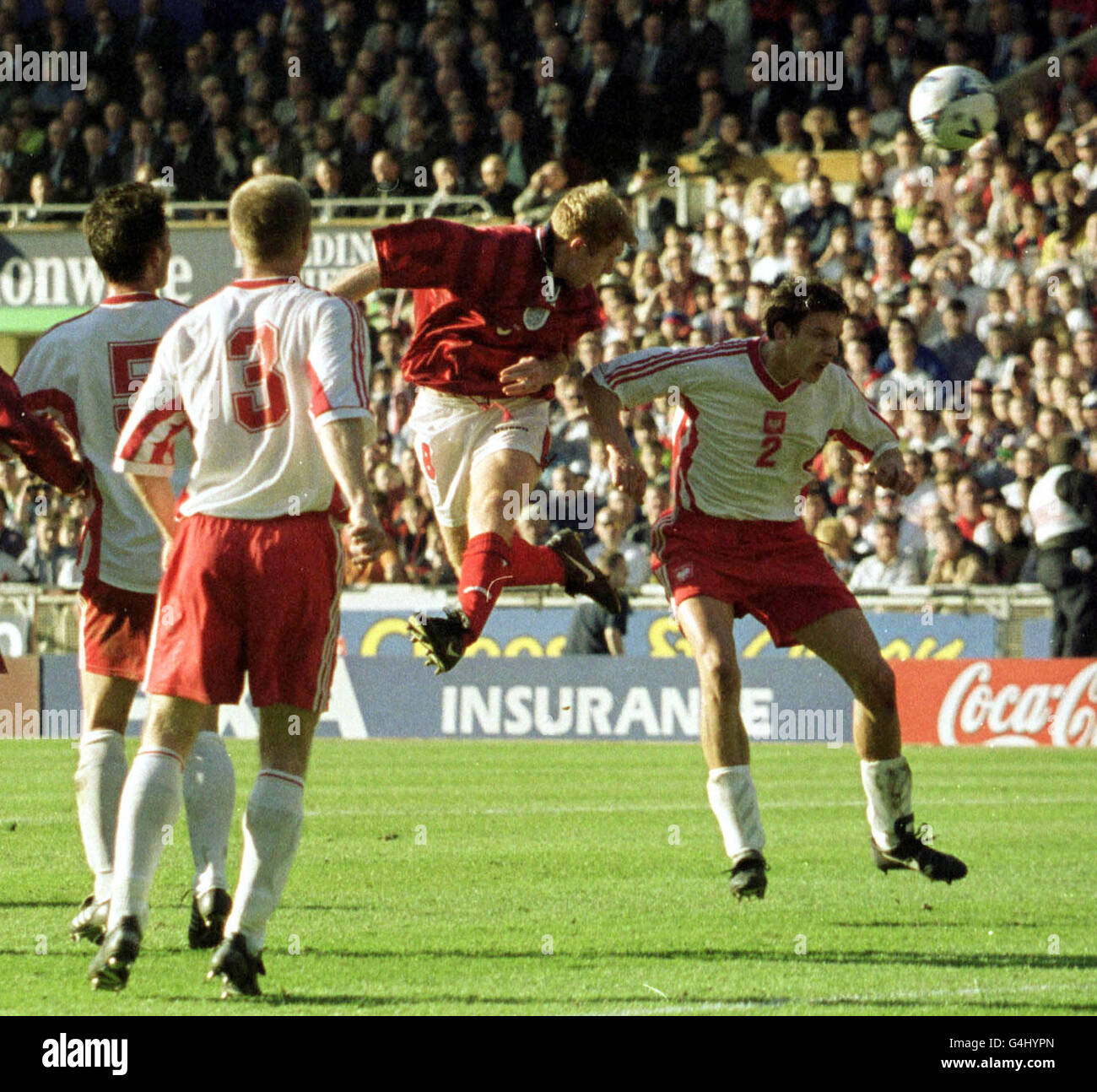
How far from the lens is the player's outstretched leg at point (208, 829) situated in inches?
250

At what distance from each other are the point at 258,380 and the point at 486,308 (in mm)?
2244

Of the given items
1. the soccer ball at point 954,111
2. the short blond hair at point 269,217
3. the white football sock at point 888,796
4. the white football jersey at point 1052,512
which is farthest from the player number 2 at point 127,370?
the soccer ball at point 954,111

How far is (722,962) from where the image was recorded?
20.5 ft

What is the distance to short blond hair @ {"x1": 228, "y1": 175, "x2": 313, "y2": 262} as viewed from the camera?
5449mm

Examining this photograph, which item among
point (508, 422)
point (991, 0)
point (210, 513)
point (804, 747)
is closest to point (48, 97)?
point (991, 0)

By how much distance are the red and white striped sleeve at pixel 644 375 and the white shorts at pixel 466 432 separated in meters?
0.33

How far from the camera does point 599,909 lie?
735 cm

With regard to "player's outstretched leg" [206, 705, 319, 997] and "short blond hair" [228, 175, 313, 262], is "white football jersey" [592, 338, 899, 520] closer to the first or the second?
"short blond hair" [228, 175, 313, 262]

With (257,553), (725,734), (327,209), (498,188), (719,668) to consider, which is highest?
(327,209)

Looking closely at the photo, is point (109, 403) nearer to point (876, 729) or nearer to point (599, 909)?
point (599, 909)

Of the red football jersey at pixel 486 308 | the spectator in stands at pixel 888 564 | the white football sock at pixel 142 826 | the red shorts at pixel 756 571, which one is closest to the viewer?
the white football sock at pixel 142 826

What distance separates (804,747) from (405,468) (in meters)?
4.87

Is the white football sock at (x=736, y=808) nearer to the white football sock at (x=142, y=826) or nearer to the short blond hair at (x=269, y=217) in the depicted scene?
the white football sock at (x=142, y=826)

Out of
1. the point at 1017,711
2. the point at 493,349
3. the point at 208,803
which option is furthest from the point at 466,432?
the point at 1017,711
